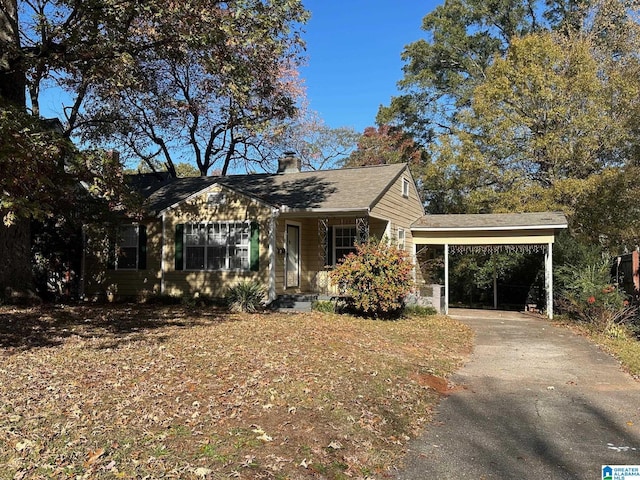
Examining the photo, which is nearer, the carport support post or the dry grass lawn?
the dry grass lawn

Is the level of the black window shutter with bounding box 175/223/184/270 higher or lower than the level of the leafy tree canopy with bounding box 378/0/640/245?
lower

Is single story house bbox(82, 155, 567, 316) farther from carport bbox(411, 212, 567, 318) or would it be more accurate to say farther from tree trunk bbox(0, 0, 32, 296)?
tree trunk bbox(0, 0, 32, 296)

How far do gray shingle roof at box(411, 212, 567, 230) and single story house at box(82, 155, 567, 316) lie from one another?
30 mm

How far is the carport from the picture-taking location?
14.5 meters

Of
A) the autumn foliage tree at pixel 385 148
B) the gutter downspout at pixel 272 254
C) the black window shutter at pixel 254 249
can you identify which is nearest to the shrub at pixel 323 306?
the gutter downspout at pixel 272 254

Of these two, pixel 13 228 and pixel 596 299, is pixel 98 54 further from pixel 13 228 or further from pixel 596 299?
pixel 596 299

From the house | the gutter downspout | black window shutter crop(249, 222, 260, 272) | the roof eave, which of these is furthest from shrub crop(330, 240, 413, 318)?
the roof eave

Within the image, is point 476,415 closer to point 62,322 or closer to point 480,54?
point 62,322

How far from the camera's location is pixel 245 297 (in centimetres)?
1327

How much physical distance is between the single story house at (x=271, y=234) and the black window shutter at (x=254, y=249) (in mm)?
29

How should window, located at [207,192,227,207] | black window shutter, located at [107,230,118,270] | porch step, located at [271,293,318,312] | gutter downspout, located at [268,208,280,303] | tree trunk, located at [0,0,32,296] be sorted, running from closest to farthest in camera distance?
tree trunk, located at [0,0,32,296] < porch step, located at [271,293,318,312] < gutter downspout, located at [268,208,280,303] < window, located at [207,192,227,207] < black window shutter, located at [107,230,118,270]

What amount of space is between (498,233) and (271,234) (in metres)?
7.08

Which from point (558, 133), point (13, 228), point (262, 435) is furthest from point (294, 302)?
point (558, 133)

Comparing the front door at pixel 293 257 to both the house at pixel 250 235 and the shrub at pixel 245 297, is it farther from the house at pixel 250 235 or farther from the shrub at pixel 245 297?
the shrub at pixel 245 297
